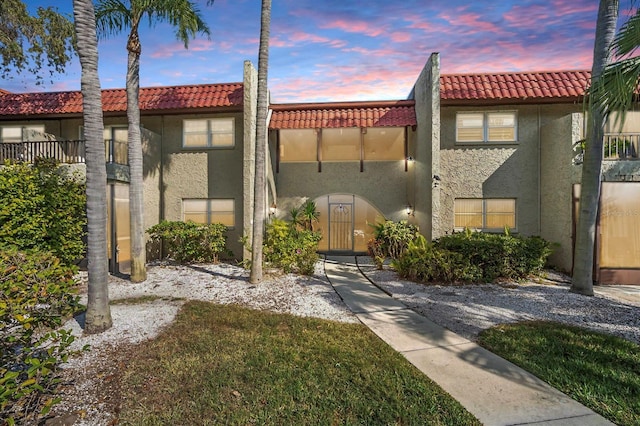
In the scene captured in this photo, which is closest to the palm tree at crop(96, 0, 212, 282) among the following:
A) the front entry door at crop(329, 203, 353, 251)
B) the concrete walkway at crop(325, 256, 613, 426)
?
the concrete walkway at crop(325, 256, 613, 426)

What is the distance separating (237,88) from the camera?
1362 centimetres

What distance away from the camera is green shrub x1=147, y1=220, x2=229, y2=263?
12.4 m

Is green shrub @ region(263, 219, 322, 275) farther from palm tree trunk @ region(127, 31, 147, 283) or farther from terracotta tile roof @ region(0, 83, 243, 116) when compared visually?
terracotta tile roof @ region(0, 83, 243, 116)

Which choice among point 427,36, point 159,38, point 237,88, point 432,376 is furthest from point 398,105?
point 432,376

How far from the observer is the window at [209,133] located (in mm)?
13852

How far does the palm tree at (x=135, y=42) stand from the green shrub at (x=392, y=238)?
28.6ft

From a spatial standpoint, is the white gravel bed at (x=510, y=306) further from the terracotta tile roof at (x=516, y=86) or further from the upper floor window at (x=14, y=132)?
the upper floor window at (x=14, y=132)

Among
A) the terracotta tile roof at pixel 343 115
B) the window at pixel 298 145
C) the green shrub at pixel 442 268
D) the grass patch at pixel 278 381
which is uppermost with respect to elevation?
the terracotta tile roof at pixel 343 115

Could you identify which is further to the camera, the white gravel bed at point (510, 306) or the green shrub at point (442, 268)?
the green shrub at point (442, 268)

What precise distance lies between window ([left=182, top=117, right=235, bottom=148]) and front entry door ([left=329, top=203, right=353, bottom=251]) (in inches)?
231

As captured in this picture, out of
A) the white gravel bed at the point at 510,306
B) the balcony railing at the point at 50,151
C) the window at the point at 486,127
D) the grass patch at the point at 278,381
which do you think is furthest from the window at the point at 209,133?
the window at the point at 486,127

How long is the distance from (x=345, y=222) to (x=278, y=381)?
1183 cm

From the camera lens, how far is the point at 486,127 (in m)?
13.1

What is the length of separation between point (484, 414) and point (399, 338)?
2.19m
